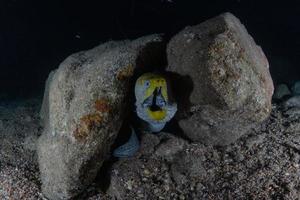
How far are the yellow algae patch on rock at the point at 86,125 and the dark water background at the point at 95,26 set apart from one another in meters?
8.07

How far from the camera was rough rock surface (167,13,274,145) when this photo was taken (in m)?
3.76

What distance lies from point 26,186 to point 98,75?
176cm

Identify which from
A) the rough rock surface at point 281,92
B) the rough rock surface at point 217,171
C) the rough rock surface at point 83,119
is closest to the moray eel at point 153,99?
the rough rock surface at point 83,119

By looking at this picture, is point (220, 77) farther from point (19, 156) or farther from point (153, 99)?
point (19, 156)

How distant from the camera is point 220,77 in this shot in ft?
A: 12.3

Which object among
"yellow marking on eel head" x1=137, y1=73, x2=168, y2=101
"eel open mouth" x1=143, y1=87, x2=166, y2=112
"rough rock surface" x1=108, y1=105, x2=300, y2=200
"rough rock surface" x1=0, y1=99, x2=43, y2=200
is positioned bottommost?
"rough rock surface" x1=0, y1=99, x2=43, y2=200

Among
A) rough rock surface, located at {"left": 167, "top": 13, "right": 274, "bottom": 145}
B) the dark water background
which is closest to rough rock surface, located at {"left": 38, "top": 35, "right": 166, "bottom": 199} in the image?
rough rock surface, located at {"left": 167, "top": 13, "right": 274, "bottom": 145}

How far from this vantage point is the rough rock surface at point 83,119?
13.1 feet

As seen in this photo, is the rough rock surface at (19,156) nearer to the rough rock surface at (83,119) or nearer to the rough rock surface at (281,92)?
the rough rock surface at (83,119)

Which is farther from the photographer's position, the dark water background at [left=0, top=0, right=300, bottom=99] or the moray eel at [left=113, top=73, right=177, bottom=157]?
the dark water background at [left=0, top=0, right=300, bottom=99]

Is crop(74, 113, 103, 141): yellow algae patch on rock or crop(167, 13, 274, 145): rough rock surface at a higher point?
crop(167, 13, 274, 145): rough rock surface

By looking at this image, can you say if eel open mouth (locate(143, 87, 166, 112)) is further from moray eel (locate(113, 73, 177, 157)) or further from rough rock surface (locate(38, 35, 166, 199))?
rough rock surface (locate(38, 35, 166, 199))

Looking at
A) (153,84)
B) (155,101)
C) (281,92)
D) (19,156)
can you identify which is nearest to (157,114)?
(155,101)

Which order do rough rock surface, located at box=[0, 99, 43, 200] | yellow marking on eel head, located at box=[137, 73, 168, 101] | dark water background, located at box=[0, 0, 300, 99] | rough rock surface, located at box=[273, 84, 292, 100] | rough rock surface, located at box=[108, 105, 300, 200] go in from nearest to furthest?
yellow marking on eel head, located at box=[137, 73, 168, 101], rough rock surface, located at box=[108, 105, 300, 200], rough rock surface, located at box=[0, 99, 43, 200], rough rock surface, located at box=[273, 84, 292, 100], dark water background, located at box=[0, 0, 300, 99]
